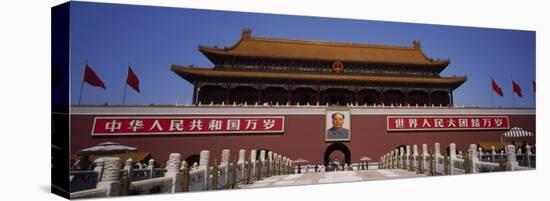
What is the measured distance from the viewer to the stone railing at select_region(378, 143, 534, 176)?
29.7ft

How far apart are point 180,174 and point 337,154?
248 centimetres

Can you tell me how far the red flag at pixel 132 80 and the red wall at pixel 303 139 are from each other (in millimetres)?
617

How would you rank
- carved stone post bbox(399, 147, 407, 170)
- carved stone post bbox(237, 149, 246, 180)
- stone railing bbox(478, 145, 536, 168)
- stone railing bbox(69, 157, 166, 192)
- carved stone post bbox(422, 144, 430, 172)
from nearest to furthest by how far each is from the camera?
stone railing bbox(69, 157, 166, 192) → carved stone post bbox(237, 149, 246, 180) → carved stone post bbox(399, 147, 407, 170) → carved stone post bbox(422, 144, 430, 172) → stone railing bbox(478, 145, 536, 168)

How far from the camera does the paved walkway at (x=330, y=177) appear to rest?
8.07 metres

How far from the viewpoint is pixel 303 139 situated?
852cm

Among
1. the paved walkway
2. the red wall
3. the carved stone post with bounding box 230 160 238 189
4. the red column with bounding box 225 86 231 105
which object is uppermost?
the red column with bounding box 225 86 231 105

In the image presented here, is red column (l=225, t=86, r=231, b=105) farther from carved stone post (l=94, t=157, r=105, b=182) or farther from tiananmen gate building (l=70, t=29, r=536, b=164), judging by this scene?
carved stone post (l=94, t=157, r=105, b=182)

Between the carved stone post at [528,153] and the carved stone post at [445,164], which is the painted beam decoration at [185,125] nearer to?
the carved stone post at [445,164]

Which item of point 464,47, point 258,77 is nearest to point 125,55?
point 258,77

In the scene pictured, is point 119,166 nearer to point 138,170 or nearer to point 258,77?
point 138,170

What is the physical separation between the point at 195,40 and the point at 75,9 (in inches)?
61.7

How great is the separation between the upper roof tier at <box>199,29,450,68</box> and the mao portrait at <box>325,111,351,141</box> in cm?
80

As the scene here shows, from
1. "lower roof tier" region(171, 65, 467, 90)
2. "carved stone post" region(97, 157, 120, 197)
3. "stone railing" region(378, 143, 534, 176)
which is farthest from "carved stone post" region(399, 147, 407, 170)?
"carved stone post" region(97, 157, 120, 197)

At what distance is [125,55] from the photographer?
7172 mm
